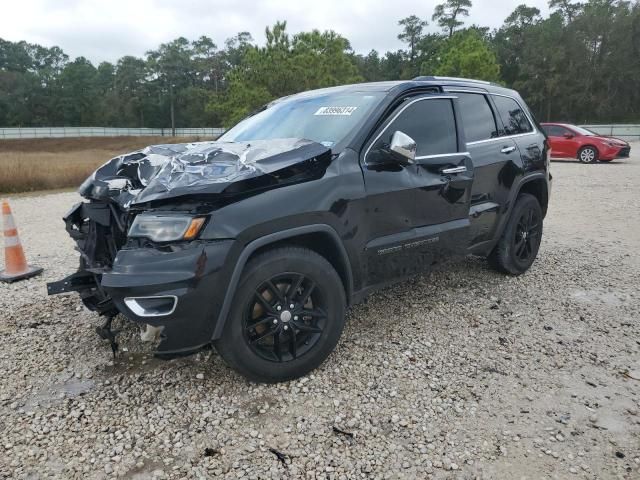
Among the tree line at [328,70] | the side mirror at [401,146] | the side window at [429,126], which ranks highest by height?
the tree line at [328,70]

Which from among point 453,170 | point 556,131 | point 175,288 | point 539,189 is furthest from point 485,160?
point 556,131

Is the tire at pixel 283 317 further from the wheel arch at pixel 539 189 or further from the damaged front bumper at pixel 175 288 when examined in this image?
the wheel arch at pixel 539 189

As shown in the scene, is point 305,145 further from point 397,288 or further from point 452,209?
point 397,288

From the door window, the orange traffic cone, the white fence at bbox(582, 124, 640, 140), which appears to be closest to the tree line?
the white fence at bbox(582, 124, 640, 140)

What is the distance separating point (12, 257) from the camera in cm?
510

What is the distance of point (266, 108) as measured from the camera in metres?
4.40

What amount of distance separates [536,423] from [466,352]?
2.67 feet

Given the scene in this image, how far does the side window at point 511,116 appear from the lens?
15.1ft

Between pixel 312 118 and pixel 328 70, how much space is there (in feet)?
91.9

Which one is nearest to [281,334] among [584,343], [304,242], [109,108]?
[304,242]

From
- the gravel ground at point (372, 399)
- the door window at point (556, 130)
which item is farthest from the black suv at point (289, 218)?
the door window at point (556, 130)

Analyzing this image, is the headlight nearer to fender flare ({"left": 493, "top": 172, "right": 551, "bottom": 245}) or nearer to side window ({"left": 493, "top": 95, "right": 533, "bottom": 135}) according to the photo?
fender flare ({"left": 493, "top": 172, "right": 551, "bottom": 245})

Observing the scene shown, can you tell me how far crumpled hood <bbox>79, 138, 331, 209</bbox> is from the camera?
2.55 metres

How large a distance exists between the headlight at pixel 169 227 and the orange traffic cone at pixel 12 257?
11.1ft
